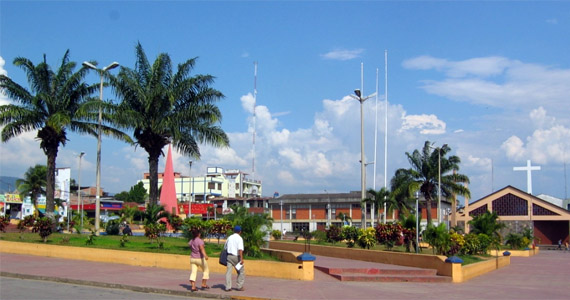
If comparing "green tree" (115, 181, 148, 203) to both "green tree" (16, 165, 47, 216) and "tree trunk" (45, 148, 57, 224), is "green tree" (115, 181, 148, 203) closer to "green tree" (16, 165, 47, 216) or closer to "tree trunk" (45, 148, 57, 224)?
"green tree" (16, 165, 47, 216)

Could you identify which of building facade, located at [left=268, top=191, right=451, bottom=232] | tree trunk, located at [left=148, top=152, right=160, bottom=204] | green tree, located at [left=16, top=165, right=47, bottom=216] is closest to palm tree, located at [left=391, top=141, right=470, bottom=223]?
tree trunk, located at [left=148, top=152, right=160, bottom=204]

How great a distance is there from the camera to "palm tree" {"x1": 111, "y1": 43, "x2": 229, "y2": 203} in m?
27.5

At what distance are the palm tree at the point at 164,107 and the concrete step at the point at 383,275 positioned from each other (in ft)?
42.0

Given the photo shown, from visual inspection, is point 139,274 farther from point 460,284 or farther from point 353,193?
point 353,193

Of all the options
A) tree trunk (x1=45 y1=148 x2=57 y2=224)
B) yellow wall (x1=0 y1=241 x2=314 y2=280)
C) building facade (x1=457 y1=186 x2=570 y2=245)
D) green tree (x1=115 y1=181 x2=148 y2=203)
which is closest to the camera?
yellow wall (x1=0 y1=241 x2=314 y2=280)

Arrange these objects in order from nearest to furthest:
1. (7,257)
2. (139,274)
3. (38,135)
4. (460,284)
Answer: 1. (139,274)
2. (460,284)
3. (7,257)
4. (38,135)

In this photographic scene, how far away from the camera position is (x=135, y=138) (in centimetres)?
2834

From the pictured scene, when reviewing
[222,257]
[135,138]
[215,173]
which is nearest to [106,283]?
[222,257]

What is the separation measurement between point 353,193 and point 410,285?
61.3 m

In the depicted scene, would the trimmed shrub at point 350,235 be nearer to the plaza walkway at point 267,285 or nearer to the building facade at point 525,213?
the plaza walkway at point 267,285

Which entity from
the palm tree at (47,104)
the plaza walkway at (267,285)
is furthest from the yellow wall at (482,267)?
the palm tree at (47,104)

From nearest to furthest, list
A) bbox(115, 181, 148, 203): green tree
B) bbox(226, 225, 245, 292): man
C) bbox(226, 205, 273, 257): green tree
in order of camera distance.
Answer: bbox(226, 225, 245, 292): man
bbox(226, 205, 273, 257): green tree
bbox(115, 181, 148, 203): green tree

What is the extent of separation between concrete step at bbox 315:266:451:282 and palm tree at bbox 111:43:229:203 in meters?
12.8

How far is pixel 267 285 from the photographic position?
14.6 m
